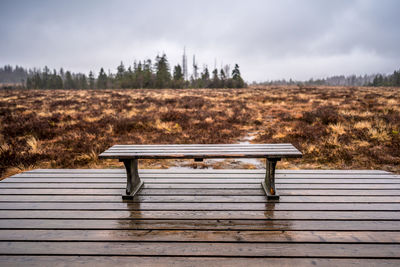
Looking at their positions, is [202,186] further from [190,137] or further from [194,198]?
[190,137]

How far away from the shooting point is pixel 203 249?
1995 millimetres

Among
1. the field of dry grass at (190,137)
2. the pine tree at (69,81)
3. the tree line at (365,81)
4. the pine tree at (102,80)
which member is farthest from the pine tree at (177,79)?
the tree line at (365,81)

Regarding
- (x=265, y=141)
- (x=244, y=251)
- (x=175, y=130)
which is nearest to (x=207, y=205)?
(x=244, y=251)

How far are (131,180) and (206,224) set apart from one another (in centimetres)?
129

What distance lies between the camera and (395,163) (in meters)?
5.57

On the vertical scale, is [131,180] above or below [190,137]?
above

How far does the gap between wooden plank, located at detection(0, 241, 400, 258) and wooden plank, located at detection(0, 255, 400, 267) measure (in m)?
0.04

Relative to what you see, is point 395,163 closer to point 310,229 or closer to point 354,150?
point 354,150

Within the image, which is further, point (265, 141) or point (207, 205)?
point (265, 141)

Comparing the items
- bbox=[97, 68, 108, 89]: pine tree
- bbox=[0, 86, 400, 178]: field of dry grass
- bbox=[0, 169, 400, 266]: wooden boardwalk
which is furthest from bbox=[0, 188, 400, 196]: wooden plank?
bbox=[97, 68, 108, 89]: pine tree

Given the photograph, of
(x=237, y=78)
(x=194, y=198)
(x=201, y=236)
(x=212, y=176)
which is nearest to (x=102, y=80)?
(x=237, y=78)

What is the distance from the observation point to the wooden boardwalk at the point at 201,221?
1.92 meters

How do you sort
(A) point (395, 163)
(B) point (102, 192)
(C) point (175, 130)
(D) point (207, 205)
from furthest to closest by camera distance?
(C) point (175, 130)
(A) point (395, 163)
(B) point (102, 192)
(D) point (207, 205)

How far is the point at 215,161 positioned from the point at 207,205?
139 inches
